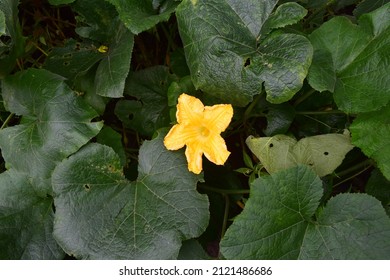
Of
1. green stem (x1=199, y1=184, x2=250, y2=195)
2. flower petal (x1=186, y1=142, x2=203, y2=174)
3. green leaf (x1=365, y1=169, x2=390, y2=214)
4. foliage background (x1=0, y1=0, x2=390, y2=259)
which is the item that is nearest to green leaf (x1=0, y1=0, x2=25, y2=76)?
foliage background (x1=0, y1=0, x2=390, y2=259)

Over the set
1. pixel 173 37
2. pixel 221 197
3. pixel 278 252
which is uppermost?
pixel 173 37

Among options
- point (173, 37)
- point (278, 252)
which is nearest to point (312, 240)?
point (278, 252)

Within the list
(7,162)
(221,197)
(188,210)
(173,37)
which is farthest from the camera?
(173,37)

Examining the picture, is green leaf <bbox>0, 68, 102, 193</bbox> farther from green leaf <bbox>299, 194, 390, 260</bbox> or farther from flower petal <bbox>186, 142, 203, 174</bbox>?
green leaf <bbox>299, 194, 390, 260</bbox>

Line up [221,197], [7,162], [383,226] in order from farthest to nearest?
[221,197] < [7,162] < [383,226]

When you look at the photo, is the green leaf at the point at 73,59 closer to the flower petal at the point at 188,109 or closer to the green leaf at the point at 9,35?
the green leaf at the point at 9,35

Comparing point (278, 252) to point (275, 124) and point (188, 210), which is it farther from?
point (275, 124)
